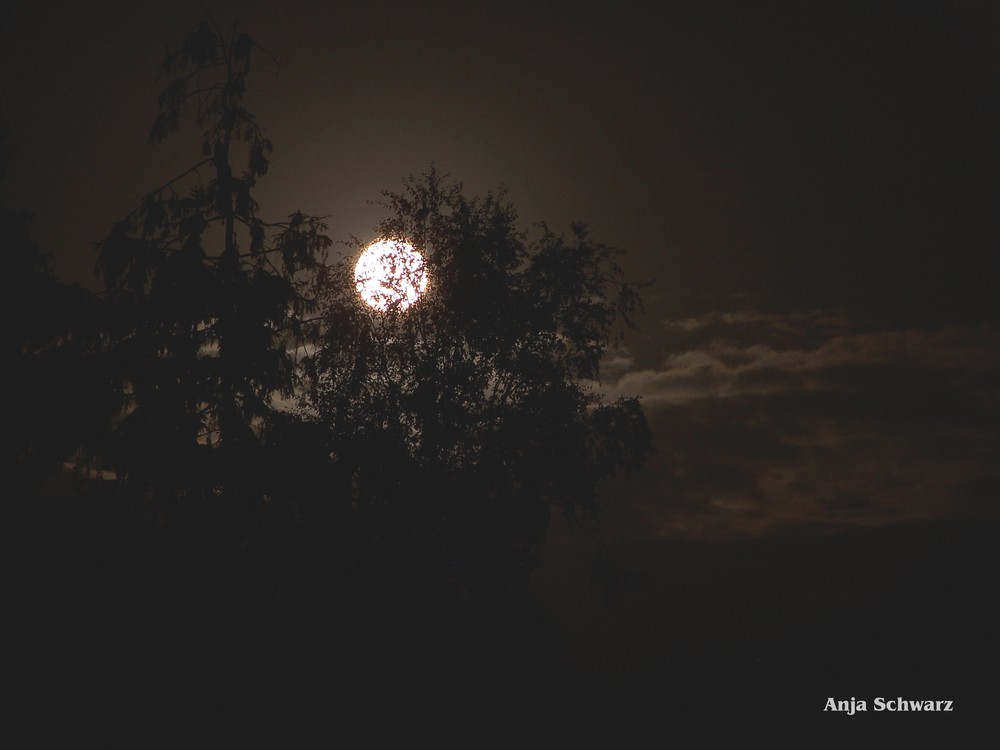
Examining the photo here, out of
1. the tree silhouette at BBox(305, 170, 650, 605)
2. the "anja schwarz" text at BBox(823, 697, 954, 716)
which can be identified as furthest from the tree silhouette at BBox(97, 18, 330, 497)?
the "anja schwarz" text at BBox(823, 697, 954, 716)

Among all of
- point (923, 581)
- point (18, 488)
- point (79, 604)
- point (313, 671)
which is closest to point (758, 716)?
point (313, 671)

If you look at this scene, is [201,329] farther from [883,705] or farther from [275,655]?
[883,705]

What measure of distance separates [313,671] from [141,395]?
350 inches

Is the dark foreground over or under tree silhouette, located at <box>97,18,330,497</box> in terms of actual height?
under

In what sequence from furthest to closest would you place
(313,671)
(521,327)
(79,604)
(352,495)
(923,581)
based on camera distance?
1. (923,581)
2. (521,327)
3. (352,495)
4. (313,671)
5. (79,604)

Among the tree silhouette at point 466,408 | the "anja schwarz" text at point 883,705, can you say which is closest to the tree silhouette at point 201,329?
the tree silhouette at point 466,408

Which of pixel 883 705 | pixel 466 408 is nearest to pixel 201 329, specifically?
pixel 466 408

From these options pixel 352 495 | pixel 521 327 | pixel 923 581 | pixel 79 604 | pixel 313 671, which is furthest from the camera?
pixel 923 581

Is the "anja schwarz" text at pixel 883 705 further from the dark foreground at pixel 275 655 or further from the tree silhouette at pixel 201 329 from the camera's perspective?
the tree silhouette at pixel 201 329

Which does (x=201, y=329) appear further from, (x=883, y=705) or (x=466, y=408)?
(x=883, y=705)

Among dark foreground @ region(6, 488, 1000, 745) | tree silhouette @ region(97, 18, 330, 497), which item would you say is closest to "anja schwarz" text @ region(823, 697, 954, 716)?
dark foreground @ region(6, 488, 1000, 745)

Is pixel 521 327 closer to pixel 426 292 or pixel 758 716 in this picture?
pixel 426 292

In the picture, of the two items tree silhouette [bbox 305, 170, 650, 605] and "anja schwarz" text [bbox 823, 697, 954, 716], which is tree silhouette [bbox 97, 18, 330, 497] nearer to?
tree silhouette [bbox 305, 170, 650, 605]

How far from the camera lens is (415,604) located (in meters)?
20.6
